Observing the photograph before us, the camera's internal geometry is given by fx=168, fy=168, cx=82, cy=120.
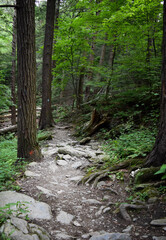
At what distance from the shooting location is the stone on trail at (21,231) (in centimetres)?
208

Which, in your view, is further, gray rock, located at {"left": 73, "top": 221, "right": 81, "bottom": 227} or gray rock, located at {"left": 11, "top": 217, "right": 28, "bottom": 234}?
gray rock, located at {"left": 73, "top": 221, "right": 81, "bottom": 227}

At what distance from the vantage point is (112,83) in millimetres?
9195

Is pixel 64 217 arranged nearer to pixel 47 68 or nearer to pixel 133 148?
pixel 133 148

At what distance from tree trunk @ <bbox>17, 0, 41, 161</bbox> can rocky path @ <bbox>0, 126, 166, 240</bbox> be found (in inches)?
24.5

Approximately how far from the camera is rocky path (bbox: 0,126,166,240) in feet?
8.41

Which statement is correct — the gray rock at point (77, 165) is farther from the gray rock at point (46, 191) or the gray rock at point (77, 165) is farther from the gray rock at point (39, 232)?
the gray rock at point (39, 232)

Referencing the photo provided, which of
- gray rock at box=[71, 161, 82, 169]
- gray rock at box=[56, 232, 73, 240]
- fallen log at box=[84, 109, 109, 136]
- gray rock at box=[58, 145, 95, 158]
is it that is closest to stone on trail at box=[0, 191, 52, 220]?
gray rock at box=[56, 232, 73, 240]

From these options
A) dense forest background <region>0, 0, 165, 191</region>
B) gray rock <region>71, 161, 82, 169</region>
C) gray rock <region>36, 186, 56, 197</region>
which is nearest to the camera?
gray rock <region>36, 186, 56, 197</region>

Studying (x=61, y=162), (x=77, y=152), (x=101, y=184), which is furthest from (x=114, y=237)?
(x=77, y=152)

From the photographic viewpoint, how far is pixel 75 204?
3621mm

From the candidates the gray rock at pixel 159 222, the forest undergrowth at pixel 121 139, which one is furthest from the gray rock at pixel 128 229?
the forest undergrowth at pixel 121 139

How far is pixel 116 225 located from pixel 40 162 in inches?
138

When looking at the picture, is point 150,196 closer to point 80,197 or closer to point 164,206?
point 164,206

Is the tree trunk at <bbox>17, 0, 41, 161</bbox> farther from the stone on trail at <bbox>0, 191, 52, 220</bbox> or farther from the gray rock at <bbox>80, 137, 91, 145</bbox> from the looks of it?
the gray rock at <bbox>80, 137, 91, 145</bbox>
